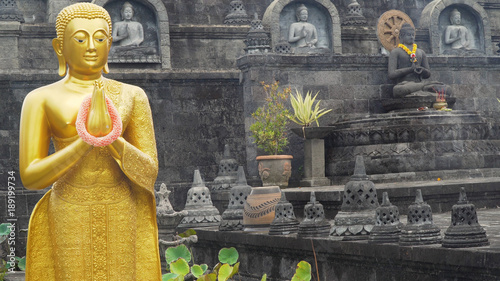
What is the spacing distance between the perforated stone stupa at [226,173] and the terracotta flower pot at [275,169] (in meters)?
0.52

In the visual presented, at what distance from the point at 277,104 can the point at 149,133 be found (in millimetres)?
10380

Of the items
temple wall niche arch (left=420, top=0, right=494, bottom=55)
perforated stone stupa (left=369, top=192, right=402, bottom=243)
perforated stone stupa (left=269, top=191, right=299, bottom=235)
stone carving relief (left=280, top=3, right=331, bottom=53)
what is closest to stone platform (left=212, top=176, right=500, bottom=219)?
perforated stone stupa (left=269, top=191, right=299, bottom=235)

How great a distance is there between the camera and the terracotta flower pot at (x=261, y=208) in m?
11.2

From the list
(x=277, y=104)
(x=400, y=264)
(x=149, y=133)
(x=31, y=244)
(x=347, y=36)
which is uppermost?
(x=347, y=36)

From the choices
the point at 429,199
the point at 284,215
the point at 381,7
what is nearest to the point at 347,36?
the point at 381,7

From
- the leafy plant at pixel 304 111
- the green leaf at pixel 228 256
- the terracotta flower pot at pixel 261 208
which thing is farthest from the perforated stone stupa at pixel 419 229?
the leafy plant at pixel 304 111

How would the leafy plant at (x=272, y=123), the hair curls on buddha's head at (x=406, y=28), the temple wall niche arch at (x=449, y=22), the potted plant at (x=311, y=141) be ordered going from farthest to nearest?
the temple wall niche arch at (x=449, y=22)
the hair curls on buddha's head at (x=406, y=28)
the potted plant at (x=311, y=141)
the leafy plant at (x=272, y=123)

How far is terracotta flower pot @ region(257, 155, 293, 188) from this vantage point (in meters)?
15.3

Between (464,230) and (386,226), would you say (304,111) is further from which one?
(464,230)

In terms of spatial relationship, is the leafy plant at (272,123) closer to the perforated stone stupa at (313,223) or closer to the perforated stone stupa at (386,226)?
the perforated stone stupa at (313,223)

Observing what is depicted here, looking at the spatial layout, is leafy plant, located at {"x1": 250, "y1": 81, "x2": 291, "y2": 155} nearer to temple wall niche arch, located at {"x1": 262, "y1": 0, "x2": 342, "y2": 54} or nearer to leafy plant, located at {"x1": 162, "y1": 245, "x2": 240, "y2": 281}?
temple wall niche arch, located at {"x1": 262, "y1": 0, "x2": 342, "y2": 54}

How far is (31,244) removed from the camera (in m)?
5.53

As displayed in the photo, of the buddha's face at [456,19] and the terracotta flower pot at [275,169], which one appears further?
the buddha's face at [456,19]

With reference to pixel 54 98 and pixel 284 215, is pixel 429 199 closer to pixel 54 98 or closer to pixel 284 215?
pixel 284 215
